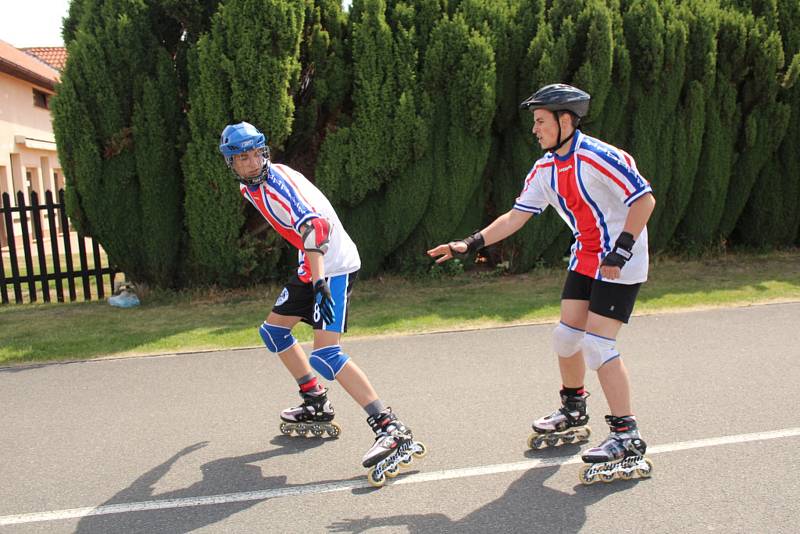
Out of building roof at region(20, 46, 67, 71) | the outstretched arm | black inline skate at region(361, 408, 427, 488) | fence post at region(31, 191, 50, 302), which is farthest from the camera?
building roof at region(20, 46, 67, 71)

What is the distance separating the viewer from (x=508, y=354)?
20.5ft

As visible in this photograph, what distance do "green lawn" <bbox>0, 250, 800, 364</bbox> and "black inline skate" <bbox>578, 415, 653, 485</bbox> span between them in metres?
3.51

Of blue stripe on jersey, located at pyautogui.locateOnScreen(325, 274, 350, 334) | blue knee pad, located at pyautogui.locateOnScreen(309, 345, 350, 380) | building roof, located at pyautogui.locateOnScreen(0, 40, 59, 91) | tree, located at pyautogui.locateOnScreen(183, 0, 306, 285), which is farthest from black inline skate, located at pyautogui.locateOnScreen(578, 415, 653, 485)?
building roof, located at pyautogui.locateOnScreen(0, 40, 59, 91)

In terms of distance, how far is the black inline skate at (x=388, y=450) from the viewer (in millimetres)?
3840

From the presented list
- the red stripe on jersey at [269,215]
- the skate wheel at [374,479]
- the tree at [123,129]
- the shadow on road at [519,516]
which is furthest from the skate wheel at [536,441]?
the tree at [123,129]

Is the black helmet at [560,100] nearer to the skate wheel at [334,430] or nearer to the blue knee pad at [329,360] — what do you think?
the blue knee pad at [329,360]

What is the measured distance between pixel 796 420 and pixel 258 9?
23.3ft

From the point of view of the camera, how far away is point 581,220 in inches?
157

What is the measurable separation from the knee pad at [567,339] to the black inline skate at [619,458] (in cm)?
49

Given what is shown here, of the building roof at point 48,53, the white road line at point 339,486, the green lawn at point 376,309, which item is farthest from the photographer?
the building roof at point 48,53

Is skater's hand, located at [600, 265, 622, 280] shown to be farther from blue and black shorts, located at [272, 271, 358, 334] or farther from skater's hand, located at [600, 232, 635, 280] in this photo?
blue and black shorts, located at [272, 271, 358, 334]

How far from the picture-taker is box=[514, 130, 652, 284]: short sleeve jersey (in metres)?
3.69

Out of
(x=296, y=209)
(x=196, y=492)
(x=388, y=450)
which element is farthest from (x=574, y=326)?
(x=196, y=492)

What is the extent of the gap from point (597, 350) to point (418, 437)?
135cm
